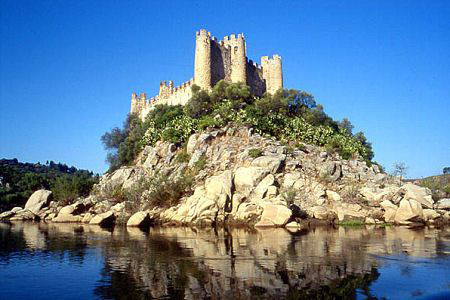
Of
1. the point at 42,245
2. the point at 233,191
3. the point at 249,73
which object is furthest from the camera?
the point at 249,73

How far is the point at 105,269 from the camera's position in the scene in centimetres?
1425

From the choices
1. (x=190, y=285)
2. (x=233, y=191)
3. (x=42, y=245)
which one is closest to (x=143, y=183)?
(x=233, y=191)

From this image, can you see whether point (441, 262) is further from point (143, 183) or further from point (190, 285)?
point (143, 183)

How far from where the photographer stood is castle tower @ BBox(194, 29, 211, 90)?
53.6 metres

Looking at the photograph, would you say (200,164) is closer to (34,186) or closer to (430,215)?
(430,215)

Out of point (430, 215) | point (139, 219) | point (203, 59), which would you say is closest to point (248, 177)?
point (139, 219)

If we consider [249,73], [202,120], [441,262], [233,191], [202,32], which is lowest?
[441,262]

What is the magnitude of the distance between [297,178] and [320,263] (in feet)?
74.2

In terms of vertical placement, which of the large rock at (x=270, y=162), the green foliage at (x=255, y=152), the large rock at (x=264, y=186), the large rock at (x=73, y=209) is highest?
the green foliage at (x=255, y=152)

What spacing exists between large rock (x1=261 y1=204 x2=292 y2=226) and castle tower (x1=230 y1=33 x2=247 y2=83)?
29991 mm

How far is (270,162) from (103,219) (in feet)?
55.8

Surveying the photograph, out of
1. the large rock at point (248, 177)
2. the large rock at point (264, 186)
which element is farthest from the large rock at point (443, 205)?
the large rock at point (248, 177)

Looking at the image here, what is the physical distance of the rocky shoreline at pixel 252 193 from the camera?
31.9 m

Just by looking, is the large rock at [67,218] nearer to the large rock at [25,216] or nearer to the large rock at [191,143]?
the large rock at [25,216]
